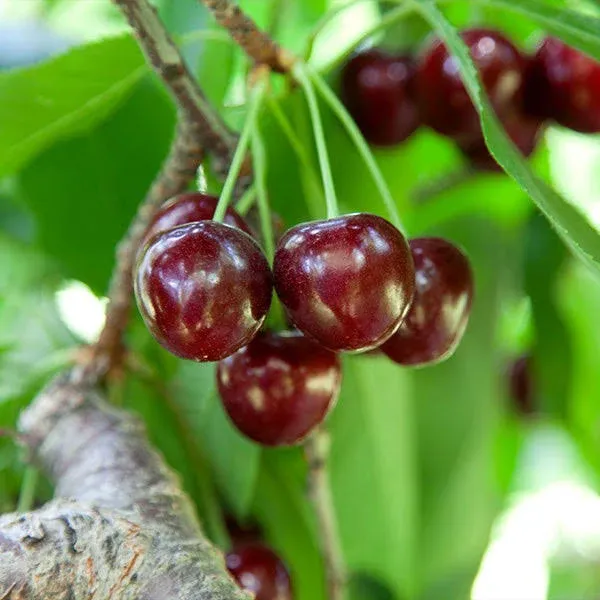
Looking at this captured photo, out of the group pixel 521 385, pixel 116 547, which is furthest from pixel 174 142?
pixel 521 385

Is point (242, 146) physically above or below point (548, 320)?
above

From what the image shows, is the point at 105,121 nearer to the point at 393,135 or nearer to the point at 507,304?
the point at 393,135

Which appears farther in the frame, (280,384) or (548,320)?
(548,320)

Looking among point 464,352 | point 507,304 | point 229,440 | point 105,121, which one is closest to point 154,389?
point 229,440

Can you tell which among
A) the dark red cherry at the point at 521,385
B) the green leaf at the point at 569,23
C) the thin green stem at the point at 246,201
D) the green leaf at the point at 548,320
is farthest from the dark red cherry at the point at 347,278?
the dark red cherry at the point at 521,385

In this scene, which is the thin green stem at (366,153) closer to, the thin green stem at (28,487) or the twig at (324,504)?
the twig at (324,504)

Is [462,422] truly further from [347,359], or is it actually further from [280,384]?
[280,384]

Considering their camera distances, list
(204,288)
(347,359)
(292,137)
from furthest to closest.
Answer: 1. (347,359)
2. (292,137)
3. (204,288)
